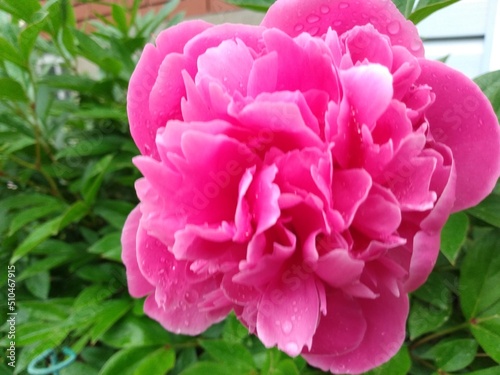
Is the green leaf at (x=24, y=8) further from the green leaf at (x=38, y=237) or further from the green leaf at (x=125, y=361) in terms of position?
the green leaf at (x=125, y=361)

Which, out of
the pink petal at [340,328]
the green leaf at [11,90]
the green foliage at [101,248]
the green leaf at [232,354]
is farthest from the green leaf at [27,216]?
the pink petal at [340,328]

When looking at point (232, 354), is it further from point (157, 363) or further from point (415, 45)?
point (415, 45)

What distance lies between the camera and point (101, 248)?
41 centimetres

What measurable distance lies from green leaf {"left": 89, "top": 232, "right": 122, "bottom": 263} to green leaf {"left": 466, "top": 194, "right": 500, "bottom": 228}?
0.28 meters

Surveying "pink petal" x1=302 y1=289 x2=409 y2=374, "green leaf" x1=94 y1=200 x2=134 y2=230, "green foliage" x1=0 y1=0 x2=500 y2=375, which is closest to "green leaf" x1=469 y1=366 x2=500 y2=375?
"green foliage" x1=0 y1=0 x2=500 y2=375

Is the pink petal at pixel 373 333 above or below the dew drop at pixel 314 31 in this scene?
below

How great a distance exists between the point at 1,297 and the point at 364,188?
423mm

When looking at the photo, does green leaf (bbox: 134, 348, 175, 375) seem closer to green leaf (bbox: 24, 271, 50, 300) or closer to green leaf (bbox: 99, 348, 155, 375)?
green leaf (bbox: 99, 348, 155, 375)

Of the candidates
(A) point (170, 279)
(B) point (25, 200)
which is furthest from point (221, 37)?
(B) point (25, 200)

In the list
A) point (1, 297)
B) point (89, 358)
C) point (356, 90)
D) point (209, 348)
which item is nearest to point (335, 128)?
point (356, 90)

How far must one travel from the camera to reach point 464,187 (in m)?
0.24

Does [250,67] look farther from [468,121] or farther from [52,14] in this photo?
[52,14]

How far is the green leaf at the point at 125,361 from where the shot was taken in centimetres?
36

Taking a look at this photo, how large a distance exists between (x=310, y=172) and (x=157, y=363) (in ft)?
0.76
